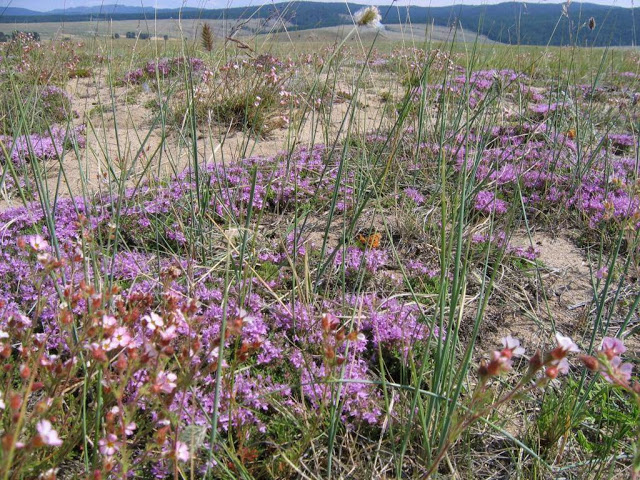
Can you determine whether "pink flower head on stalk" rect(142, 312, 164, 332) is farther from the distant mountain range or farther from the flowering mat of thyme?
the distant mountain range

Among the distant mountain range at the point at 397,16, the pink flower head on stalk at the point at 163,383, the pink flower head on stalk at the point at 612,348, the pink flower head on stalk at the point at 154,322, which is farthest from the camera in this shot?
the distant mountain range at the point at 397,16

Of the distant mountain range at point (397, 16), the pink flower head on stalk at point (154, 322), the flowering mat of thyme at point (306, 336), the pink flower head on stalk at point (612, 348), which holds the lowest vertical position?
the flowering mat of thyme at point (306, 336)

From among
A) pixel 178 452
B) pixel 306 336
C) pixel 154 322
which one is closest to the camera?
pixel 178 452

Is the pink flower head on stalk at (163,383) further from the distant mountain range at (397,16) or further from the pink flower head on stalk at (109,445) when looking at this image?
the distant mountain range at (397,16)

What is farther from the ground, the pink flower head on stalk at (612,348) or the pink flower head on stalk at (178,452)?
the pink flower head on stalk at (612,348)

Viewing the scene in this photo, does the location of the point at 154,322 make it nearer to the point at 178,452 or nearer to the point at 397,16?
the point at 178,452

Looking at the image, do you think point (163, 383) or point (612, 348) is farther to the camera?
point (163, 383)

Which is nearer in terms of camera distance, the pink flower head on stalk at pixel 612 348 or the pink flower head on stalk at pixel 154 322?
the pink flower head on stalk at pixel 612 348

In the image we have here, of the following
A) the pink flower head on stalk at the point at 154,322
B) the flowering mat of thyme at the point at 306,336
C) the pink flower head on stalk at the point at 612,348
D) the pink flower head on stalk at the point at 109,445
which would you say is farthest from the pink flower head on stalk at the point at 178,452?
the pink flower head on stalk at the point at 612,348

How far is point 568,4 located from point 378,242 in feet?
8.04

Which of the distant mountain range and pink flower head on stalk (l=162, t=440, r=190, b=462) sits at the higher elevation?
the distant mountain range

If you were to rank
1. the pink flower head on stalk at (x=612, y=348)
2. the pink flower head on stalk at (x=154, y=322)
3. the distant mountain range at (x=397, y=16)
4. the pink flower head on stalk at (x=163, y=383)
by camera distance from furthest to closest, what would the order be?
the distant mountain range at (x=397, y=16)
the pink flower head on stalk at (x=154, y=322)
the pink flower head on stalk at (x=163, y=383)
the pink flower head on stalk at (x=612, y=348)

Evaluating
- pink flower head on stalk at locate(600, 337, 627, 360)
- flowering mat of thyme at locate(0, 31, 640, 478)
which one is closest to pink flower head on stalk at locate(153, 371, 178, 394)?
flowering mat of thyme at locate(0, 31, 640, 478)

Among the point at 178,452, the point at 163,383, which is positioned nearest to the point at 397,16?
the point at 163,383
